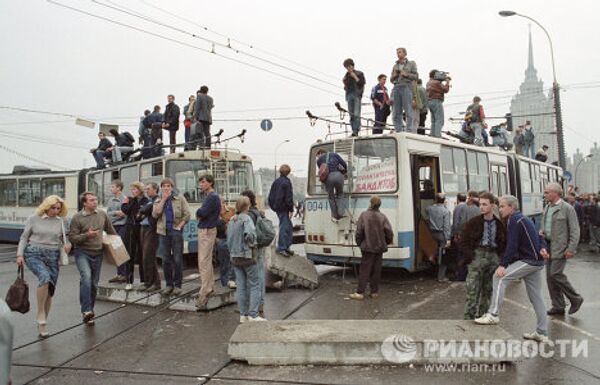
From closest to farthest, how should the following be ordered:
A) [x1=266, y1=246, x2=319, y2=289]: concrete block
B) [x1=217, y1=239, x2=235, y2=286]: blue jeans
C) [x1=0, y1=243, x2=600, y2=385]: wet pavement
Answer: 1. [x1=0, y1=243, x2=600, y2=385]: wet pavement
2. [x1=217, y1=239, x2=235, y2=286]: blue jeans
3. [x1=266, y1=246, x2=319, y2=289]: concrete block

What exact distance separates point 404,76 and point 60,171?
1373cm

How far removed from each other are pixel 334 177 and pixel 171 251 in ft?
11.8

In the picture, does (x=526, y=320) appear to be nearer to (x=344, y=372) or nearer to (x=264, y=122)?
(x=344, y=372)

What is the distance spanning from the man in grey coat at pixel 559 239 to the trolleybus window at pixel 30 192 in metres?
18.5

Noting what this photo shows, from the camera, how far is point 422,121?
13484mm

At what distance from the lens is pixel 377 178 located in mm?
10258

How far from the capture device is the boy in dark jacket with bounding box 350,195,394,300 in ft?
28.6

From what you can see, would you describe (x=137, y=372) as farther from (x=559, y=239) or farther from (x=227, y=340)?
(x=559, y=239)

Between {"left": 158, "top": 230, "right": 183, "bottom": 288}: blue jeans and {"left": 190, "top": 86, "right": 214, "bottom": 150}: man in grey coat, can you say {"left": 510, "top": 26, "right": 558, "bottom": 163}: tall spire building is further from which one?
{"left": 158, "top": 230, "right": 183, "bottom": 288}: blue jeans

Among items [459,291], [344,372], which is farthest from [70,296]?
[459,291]

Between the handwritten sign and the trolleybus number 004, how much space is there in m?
0.78

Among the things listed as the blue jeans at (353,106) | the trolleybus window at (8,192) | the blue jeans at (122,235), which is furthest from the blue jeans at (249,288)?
the trolleybus window at (8,192)

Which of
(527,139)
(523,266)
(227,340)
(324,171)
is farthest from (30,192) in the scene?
(527,139)

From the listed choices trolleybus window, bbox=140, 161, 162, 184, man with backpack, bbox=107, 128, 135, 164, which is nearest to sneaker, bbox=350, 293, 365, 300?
trolleybus window, bbox=140, 161, 162, 184
